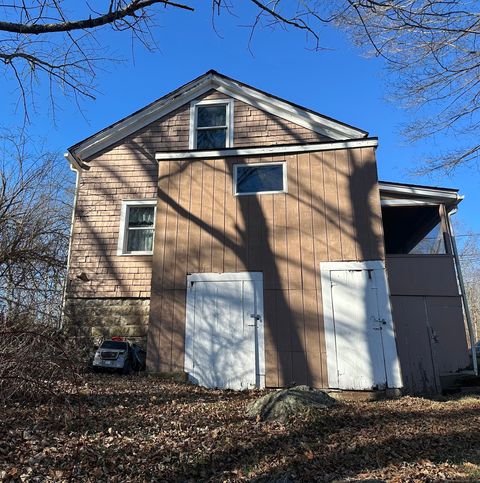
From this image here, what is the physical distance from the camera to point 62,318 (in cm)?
1030

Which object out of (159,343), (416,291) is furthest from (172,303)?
(416,291)

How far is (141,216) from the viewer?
36.1 ft

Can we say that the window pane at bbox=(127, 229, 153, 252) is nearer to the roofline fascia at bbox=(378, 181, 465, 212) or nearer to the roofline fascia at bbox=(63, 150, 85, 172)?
the roofline fascia at bbox=(63, 150, 85, 172)

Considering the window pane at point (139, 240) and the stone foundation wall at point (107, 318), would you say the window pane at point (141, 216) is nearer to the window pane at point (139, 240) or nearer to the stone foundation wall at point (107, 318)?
the window pane at point (139, 240)

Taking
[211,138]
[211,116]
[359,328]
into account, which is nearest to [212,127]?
[211,138]

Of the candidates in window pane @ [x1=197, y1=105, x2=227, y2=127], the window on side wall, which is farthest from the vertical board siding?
window pane @ [x1=197, y1=105, x2=227, y2=127]

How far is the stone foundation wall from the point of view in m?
10.2

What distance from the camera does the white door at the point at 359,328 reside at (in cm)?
752

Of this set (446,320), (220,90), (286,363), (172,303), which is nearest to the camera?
(286,363)

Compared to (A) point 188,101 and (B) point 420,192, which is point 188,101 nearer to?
(A) point 188,101

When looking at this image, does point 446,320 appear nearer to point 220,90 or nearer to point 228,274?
point 228,274

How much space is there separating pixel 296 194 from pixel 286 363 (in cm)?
318

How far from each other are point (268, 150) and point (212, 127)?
9.86 ft

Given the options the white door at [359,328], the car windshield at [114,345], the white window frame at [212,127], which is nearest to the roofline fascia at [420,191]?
the white door at [359,328]
